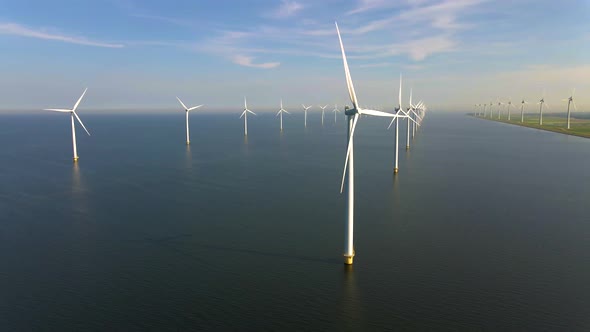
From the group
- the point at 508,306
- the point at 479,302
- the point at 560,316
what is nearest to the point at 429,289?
the point at 479,302

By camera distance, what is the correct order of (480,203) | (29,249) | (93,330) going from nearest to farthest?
(93,330), (29,249), (480,203)

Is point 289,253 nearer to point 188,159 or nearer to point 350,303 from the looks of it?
point 350,303

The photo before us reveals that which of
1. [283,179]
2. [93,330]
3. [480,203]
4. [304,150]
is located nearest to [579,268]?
[480,203]

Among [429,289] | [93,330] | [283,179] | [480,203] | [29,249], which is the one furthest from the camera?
[283,179]

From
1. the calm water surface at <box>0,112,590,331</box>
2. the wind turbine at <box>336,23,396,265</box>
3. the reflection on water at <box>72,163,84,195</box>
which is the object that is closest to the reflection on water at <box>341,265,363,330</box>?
the calm water surface at <box>0,112,590,331</box>

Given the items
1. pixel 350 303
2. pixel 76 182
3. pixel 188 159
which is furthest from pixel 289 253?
pixel 188 159

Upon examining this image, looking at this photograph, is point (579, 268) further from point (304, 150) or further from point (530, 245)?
point (304, 150)

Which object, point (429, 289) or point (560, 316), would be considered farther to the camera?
point (429, 289)

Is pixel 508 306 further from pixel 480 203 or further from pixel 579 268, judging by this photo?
pixel 480 203
